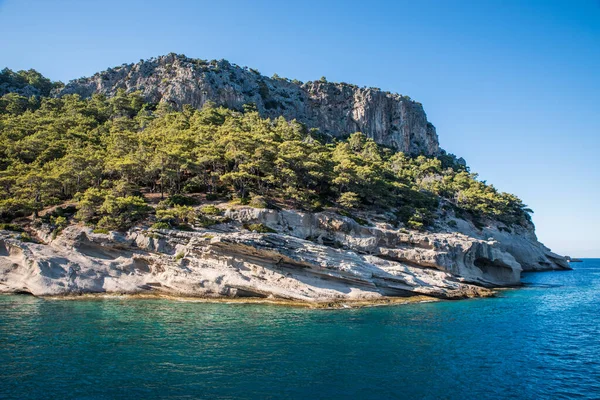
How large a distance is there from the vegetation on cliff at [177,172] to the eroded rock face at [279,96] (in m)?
31.7

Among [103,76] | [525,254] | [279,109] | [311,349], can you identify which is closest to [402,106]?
[279,109]

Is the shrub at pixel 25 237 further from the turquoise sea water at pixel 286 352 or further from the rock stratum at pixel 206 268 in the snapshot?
the turquoise sea water at pixel 286 352

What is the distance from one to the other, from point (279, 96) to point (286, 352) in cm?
10866

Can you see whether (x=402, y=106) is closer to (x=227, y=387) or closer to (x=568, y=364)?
(x=568, y=364)

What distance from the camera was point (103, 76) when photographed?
116m

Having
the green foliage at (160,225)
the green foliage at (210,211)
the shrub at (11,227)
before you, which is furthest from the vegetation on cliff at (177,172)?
the shrub at (11,227)

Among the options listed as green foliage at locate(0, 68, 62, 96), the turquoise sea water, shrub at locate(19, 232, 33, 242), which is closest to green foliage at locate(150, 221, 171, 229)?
the turquoise sea water

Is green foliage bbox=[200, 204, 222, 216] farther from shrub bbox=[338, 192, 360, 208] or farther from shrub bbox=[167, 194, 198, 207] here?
shrub bbox=[338, 192, 360, 208]

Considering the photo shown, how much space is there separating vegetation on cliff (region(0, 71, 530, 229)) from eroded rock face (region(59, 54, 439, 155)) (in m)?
31.7

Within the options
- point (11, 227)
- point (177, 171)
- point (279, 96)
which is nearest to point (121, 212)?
point (177, 171)

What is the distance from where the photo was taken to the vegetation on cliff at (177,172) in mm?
46438

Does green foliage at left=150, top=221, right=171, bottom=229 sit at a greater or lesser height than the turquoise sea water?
greater

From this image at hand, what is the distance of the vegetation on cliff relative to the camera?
1828 inches

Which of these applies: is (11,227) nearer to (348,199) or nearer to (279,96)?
(348,199)
